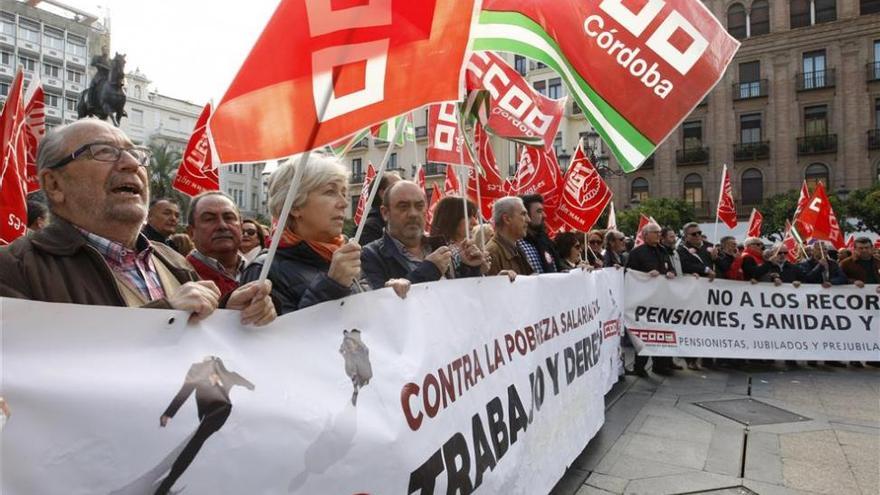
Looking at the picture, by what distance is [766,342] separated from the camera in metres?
7.07

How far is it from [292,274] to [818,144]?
125 ft

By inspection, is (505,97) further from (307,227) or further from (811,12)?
(811,12)

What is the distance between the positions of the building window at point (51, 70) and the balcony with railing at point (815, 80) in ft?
211

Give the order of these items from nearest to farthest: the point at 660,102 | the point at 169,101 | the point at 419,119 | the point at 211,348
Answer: the point at 211,348, the point at 660,102, the point at 419,119, the point at 169,101

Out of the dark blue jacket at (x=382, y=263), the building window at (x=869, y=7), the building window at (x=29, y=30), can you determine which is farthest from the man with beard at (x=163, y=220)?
the building window at (x=29, y=30)

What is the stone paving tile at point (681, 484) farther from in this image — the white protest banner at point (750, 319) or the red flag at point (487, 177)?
Result: the red flag at point (487, 177)

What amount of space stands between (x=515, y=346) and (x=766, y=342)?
555 cm

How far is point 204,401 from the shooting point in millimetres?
1345

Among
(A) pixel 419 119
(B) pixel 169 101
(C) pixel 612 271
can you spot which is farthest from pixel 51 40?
(C) pixel 612 271

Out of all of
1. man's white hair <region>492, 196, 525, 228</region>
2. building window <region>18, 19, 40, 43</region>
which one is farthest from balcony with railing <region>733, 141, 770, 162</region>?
building window <region>18, 19, 40, 43</region>

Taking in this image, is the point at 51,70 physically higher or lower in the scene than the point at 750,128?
higher

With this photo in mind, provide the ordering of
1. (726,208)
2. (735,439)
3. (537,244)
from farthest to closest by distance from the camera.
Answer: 1. (726,208)
2. (537,244)
3. (735,439)

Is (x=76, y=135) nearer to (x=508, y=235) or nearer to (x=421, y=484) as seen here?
(x=421, y=484)

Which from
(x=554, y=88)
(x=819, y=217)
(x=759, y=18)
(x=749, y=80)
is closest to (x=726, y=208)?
(x=819, y=217)
